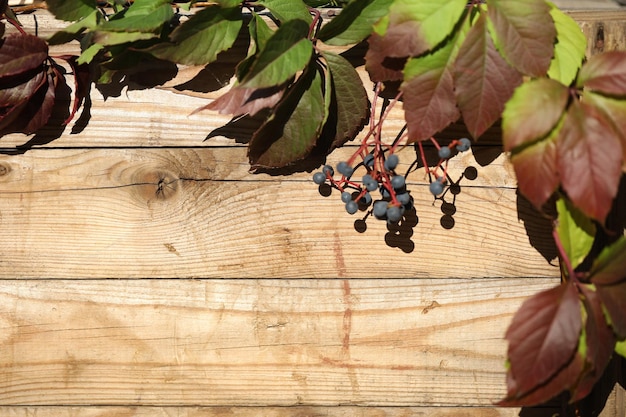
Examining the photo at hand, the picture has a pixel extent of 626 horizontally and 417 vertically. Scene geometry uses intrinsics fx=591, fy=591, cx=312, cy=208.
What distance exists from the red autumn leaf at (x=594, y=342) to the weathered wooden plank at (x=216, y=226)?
0.17 meters

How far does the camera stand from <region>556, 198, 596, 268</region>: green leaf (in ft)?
2.88

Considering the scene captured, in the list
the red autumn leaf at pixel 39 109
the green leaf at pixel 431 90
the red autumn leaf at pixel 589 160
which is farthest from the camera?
the red autumn leaf at pixel 39 109

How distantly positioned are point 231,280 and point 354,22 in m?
0.47

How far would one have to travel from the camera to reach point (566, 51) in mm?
871

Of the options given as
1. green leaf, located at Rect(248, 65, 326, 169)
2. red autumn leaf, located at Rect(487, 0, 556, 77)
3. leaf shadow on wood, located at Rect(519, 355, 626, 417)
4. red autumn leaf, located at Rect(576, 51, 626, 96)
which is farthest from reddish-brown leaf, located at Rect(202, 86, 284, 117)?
leaf shadow on wood, located at Rect(519, 355, 626, 417)

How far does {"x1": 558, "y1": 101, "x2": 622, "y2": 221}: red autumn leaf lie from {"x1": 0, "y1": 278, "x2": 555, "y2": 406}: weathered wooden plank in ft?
0.85

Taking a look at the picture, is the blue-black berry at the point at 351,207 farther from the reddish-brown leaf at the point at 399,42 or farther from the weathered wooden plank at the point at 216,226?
the reddish-brown leaf at the point at 399,42

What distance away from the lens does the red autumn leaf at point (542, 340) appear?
797 mm

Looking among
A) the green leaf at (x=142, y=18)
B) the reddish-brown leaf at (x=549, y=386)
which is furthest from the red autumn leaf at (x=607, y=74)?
the green leaf at (x=142, y=18)

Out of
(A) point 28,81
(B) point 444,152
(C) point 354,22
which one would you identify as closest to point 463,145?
(B) point 444,152

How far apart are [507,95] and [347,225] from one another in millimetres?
331

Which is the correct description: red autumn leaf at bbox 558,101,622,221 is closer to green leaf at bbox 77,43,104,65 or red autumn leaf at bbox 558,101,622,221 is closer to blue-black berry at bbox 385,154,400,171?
blue-black berry at bbox 385,154,400,171

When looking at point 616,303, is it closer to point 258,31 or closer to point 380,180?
point 380,180

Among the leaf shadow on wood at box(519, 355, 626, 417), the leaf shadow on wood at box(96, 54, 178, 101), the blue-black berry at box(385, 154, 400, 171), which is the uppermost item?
the leaf shadow on wood at box(96, 54, 178, 101)
